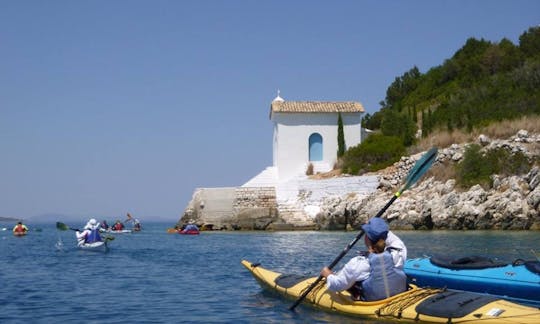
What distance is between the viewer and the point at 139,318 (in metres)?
8.91

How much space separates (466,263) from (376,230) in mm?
3412

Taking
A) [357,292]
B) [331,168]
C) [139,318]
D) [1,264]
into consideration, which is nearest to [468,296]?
[357,292]

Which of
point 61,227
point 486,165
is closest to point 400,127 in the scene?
point 486,165

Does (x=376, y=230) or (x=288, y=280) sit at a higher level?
(x=376, y=230)

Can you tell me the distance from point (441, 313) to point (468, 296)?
23.8 inches

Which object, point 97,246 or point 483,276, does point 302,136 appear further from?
point 483,276

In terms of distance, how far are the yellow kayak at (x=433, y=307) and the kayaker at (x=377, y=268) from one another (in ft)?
0.44

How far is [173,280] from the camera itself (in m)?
13.3

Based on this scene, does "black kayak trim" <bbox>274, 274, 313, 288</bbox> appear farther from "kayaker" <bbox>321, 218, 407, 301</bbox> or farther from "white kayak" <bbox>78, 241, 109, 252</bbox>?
"white kayak" <bbox>78, 241, 109, 252</bbox>

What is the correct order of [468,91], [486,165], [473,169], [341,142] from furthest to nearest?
[468,91], [341,142], [473,169], [486,165]

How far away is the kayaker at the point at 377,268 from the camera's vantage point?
24.9ft

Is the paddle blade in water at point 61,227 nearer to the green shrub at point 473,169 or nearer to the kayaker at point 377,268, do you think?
the green shrub at point 473,169

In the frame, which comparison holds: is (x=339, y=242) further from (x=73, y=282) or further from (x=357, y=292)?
(x=357, y=292)

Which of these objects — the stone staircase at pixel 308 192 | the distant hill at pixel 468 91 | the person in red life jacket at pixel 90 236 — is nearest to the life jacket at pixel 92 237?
the person in red life jacket at pixel 90 236
